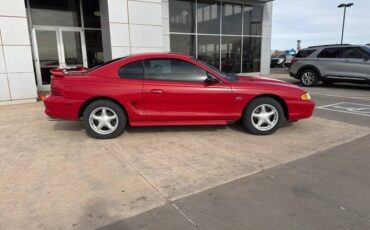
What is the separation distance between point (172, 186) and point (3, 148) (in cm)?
314

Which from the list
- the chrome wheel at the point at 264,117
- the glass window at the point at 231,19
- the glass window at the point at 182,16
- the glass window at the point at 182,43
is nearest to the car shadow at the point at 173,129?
the chrome wheel at the point at 264,117

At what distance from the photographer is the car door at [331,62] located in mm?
11570

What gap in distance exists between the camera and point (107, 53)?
1072cm

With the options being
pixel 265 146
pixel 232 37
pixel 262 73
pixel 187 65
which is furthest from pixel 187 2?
pixel 265 146

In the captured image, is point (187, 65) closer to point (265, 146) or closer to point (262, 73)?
point (265, 146)

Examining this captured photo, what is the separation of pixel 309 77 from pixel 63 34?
10166mm

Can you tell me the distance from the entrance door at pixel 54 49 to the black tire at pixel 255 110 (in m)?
8.32

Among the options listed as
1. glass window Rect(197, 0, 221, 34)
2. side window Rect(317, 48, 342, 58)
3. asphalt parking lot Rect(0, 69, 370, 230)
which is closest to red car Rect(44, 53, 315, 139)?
asphalt parking lot Rect(0, 69, 370, 230)

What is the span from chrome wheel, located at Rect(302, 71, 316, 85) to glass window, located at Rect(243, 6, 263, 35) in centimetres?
524

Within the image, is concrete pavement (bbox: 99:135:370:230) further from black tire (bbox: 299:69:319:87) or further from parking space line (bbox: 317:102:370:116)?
black tire (bbox: 299:69:319:87)

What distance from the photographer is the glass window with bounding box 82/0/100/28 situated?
11.4 metres

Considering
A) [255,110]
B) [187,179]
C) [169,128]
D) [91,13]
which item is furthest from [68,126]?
[91,13]

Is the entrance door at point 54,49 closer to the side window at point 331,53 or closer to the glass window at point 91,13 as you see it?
the glass window at point 91,13

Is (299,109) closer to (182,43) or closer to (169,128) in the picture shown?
(169,128)
